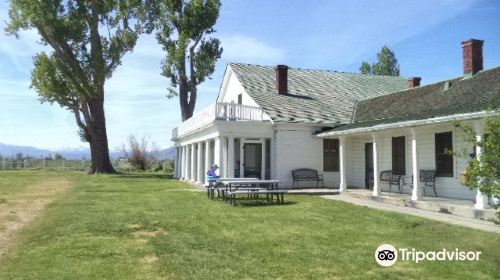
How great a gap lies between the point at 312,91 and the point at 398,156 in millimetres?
8335

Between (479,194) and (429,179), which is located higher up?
(429,179)

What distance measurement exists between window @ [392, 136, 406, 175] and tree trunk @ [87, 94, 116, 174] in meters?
27.2

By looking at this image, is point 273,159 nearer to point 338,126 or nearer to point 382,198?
point 338,126

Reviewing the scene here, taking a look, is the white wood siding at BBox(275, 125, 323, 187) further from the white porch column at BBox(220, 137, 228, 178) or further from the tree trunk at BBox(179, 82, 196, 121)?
the tree trunk at BBox(179, 82, 196, 121)

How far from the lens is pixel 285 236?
9039 mm

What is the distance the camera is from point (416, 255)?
7.43 metres

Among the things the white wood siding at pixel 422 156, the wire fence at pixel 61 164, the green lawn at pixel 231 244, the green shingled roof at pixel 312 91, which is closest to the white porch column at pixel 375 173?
the white wood siding at pixel 422 156

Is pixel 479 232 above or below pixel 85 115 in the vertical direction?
below

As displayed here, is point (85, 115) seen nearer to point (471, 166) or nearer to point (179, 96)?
point (179, 96)

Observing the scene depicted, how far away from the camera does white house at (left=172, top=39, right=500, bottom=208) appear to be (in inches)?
576

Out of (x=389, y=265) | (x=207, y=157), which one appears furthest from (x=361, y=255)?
(x=207, y=157)

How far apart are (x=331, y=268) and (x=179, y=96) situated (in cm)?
3227

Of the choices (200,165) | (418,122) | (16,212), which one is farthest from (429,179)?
(16,212)

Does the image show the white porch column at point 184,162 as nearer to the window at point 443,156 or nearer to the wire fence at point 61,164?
the wire fence at point 61,164
